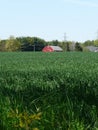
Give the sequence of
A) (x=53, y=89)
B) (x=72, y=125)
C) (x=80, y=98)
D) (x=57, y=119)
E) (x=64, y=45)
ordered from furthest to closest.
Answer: (x=64, y=45)
(x=53, y=89)
(x=80, y=98)
(x=57, y=119)
(x=72, y=125)

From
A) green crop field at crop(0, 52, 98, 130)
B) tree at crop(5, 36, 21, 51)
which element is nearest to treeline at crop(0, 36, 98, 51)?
tree at crop(5, 36, 21, 51)

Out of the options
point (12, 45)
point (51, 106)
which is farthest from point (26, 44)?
point (51, 106)

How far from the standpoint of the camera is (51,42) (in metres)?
129

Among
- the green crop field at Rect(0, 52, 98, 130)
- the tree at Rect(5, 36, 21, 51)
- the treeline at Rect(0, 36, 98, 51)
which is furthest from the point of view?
the treeline at Rect(0, 36, 98, 51)

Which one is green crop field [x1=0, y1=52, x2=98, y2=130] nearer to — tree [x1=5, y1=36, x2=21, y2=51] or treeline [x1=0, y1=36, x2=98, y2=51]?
treeline [x1=0, y1=36, x2=98, y2=51]

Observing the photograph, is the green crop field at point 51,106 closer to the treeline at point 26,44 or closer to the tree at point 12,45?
the treeline at point 26,44

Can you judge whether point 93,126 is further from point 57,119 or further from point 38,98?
point 38,98

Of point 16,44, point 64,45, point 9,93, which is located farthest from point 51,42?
point 9,93

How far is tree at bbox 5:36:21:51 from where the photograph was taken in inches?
4305

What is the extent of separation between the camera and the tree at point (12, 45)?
109344 mm

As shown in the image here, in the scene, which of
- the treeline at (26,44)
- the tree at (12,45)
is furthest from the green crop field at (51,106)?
the tree at (12,45)

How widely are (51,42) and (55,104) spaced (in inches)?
4883

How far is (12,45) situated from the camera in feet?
362

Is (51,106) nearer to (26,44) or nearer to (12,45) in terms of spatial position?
(12,45)
